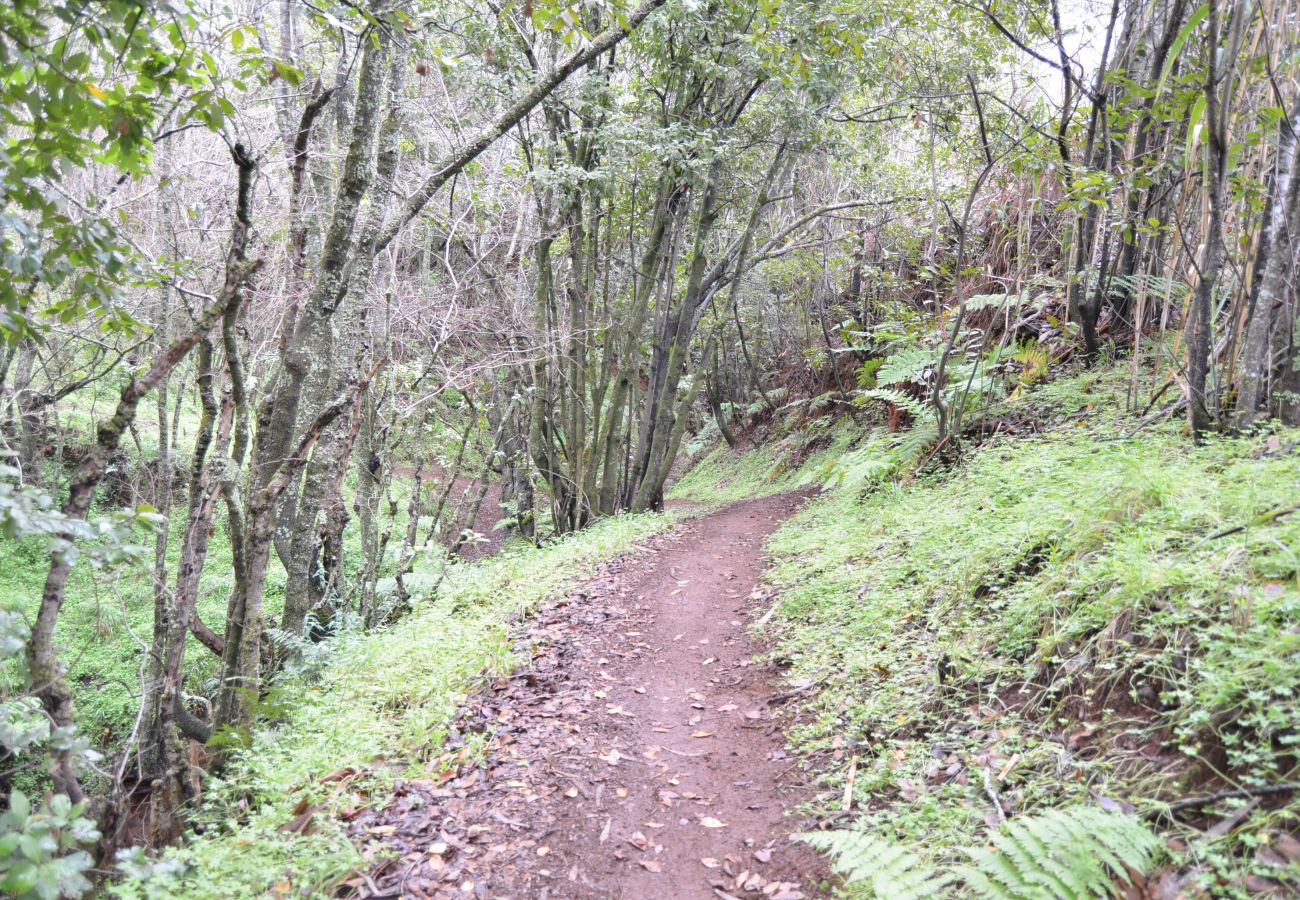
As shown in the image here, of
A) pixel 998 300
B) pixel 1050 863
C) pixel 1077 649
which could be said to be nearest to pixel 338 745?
pixel 1050 863

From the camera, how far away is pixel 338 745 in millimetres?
4184

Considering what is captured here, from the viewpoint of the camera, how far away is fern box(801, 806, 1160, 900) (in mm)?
2248

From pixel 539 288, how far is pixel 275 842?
30.3 feet

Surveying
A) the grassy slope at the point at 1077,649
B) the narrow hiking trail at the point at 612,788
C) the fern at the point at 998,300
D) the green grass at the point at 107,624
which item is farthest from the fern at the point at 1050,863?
the green grass at the point at 107,624

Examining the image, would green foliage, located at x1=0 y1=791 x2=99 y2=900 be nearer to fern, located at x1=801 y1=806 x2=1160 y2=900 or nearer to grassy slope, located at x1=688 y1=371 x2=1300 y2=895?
fern, located at x1=801 y1=806 x2=1160 y2=900

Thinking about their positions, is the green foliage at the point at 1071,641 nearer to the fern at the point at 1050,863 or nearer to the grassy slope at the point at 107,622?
the fern at the point at 1050,863

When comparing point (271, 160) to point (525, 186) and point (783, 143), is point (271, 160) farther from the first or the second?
point (783, 143)

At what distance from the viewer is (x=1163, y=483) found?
3938 millimetres

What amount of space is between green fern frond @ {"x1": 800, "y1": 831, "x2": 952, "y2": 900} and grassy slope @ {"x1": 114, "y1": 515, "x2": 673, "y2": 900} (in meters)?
2.11

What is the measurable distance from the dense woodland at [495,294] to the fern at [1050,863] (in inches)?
1.8

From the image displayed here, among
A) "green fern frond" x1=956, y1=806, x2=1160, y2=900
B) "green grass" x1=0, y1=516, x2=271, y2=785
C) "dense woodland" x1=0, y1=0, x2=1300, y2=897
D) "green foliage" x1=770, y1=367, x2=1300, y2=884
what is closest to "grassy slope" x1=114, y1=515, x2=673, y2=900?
"dense woodland" x1=0, y1=0, x2=1300, y2=897

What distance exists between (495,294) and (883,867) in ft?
36.0

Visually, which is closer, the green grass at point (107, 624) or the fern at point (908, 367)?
the green grass at point (107, 624)

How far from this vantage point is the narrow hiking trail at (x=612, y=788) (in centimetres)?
323
